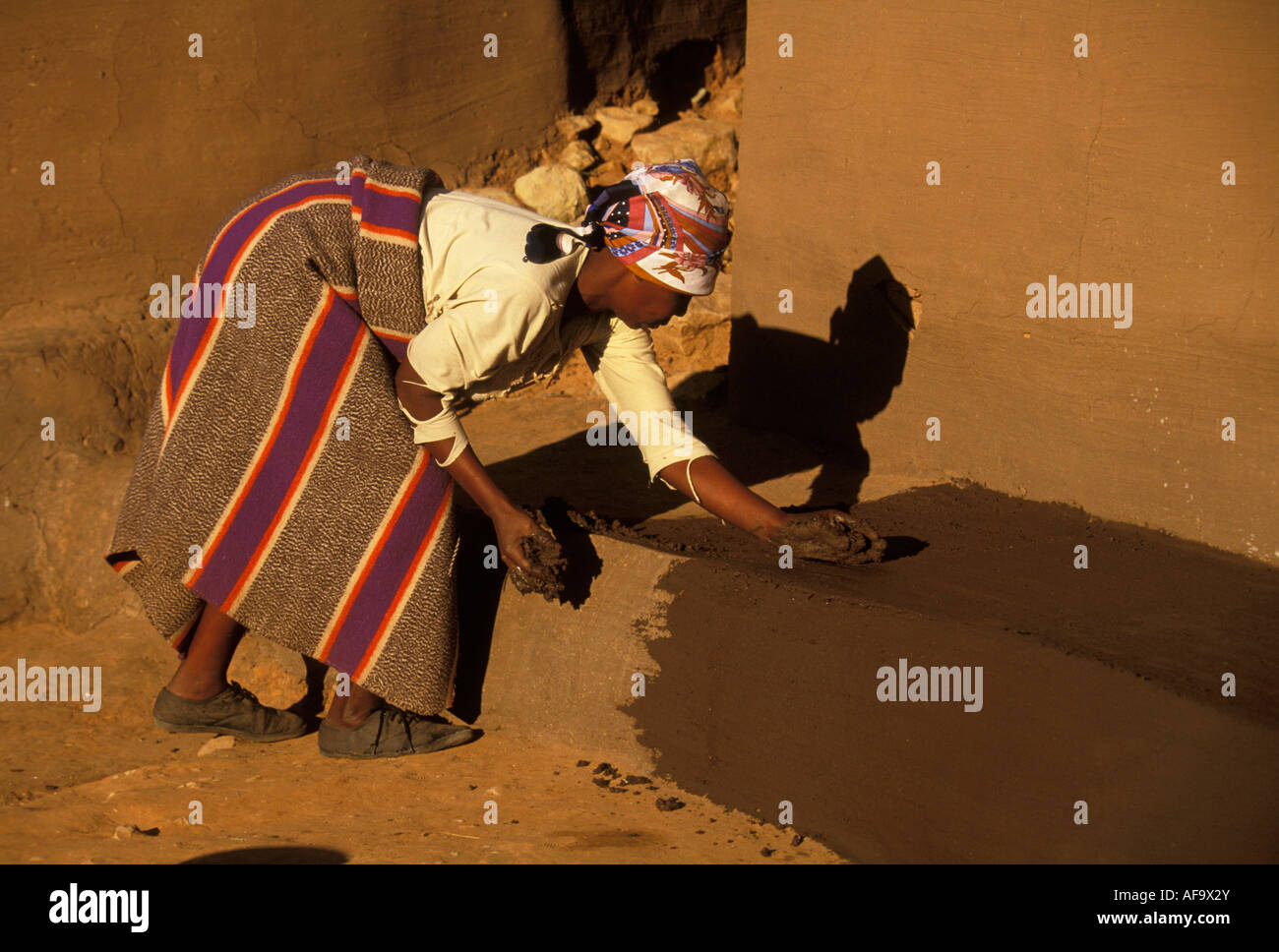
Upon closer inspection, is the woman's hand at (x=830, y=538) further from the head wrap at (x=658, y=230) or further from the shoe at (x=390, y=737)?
the shoe at (x=390, y=737)

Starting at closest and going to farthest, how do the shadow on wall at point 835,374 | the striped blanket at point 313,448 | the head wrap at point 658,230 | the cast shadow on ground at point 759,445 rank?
the head wrap at point 658,230
the striped blanket at point 313,448
the cast shadow on ground at point 759,445
the shadow on wall at point 835,374

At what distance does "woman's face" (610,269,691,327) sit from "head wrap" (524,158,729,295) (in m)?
0.02

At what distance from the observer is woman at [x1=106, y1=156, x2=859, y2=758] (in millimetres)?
3000

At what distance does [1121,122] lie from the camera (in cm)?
319

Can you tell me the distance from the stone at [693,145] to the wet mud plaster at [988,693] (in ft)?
10.0

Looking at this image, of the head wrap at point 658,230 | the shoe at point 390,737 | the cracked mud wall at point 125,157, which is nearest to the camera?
the head wrap at point 658,230

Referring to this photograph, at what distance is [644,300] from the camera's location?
9.93 ft

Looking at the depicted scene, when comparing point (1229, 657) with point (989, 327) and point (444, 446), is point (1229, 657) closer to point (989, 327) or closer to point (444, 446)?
point (989, 327)

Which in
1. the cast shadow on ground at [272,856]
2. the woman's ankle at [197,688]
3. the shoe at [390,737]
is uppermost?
the woman's ankle at [197,688]

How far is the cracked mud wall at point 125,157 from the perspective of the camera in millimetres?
4469

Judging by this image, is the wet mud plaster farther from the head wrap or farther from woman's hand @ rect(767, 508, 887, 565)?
the head wrap

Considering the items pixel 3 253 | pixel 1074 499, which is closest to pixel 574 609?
pixel 1074 499

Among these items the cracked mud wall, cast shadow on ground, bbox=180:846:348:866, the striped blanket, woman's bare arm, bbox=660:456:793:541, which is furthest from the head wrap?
the cracked mud wall

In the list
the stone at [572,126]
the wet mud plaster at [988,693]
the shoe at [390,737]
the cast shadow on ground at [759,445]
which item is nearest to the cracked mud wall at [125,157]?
the stone at [572,126]
